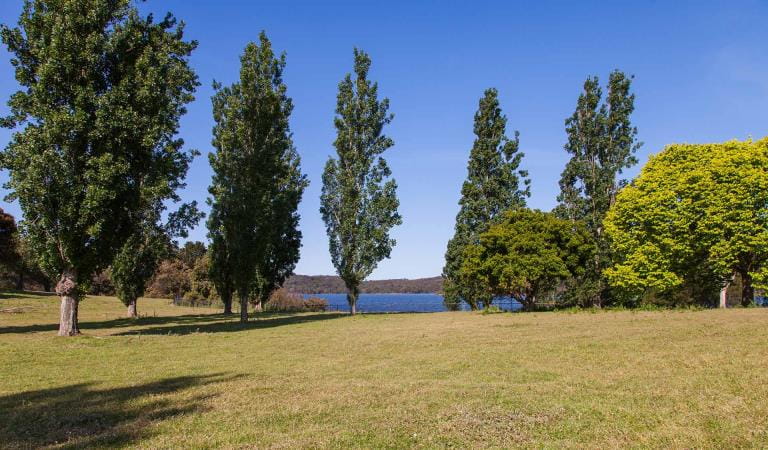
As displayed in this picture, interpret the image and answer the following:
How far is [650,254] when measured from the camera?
3766 centimetres

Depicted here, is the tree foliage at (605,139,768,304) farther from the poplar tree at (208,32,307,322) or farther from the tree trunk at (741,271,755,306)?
the poplar tree at (208,32,307,322)

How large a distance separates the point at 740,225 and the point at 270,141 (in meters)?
33.8

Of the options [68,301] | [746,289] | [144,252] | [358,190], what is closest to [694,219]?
[746,289]

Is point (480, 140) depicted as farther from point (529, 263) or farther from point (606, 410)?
point (606, 410)

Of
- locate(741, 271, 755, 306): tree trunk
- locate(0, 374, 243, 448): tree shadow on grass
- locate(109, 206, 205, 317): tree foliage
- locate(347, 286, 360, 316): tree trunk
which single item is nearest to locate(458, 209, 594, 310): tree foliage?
locate(347, 286, 360, 316): tree trunk

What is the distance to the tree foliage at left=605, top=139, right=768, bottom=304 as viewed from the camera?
33281 millimetres

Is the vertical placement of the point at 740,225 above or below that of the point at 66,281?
above

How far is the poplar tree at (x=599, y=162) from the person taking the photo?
45.5m

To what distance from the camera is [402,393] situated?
10328 mm

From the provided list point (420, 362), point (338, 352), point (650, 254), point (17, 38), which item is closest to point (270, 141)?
point (17, 38)

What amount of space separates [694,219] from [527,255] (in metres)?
12.2

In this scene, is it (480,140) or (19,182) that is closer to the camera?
(19,182)

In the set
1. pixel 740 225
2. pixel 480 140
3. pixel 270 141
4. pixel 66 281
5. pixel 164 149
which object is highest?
pixel 480 140

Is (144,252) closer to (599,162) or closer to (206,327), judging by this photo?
(206,327)
